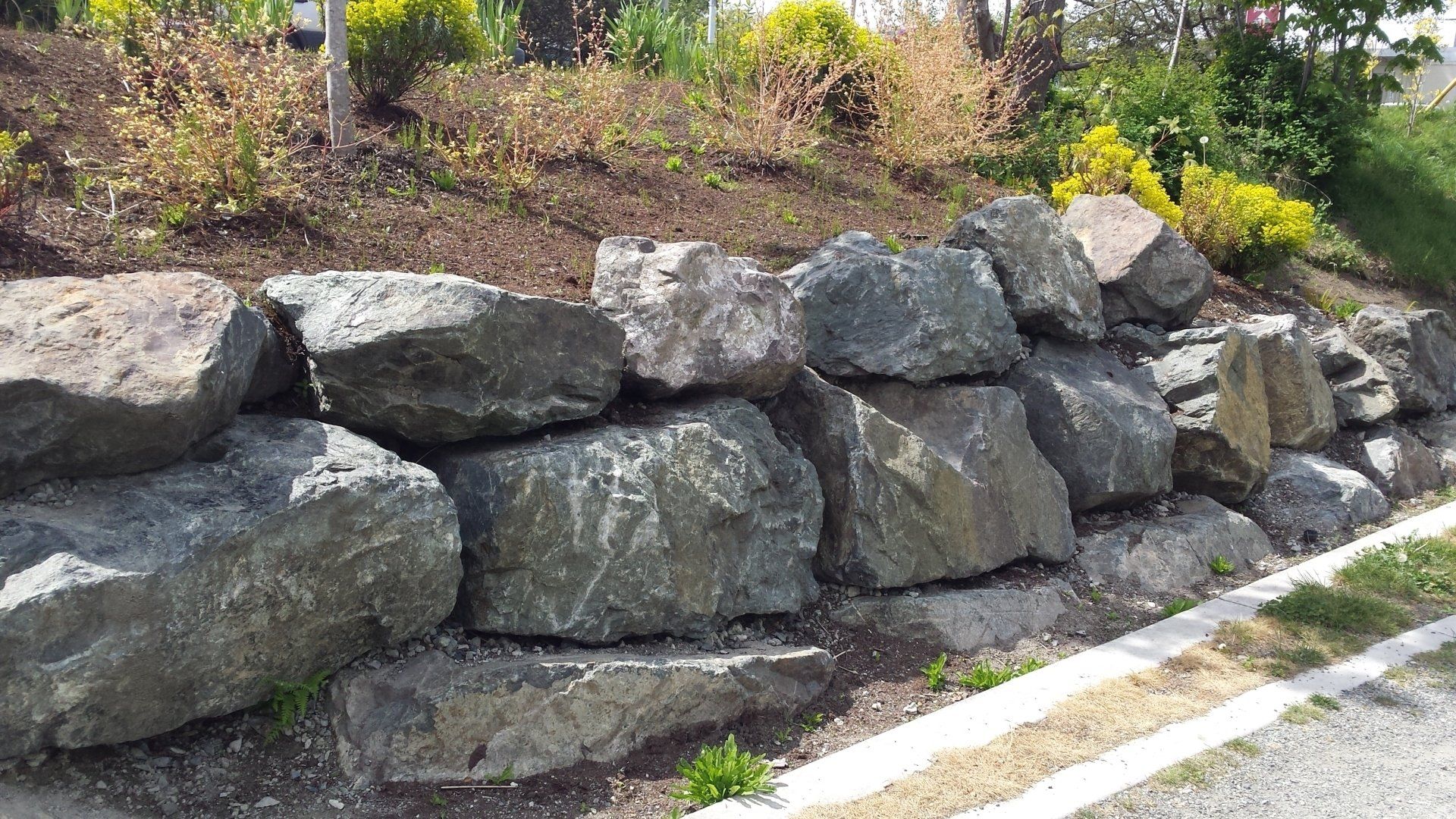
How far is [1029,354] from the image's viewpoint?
21.0 ft

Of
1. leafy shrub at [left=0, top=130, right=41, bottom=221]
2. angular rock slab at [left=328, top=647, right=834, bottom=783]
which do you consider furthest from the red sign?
leafy shrub at [left=0, top=130, right=41, bottom=221]

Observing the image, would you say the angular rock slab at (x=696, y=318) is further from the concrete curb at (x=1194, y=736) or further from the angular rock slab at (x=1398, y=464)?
the angular rock slab at (x=1398, y=464)

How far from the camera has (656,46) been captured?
1114 centimetres

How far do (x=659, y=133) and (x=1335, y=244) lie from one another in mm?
6640

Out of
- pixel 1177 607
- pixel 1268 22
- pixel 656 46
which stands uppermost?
pixel 1268 22

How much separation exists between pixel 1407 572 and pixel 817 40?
6.17 meters

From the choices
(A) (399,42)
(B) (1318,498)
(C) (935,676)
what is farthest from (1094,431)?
(A) (399,42)

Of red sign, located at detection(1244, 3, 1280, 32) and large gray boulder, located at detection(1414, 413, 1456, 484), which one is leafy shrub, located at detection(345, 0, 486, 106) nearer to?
large gray boulder, located at detection(1414, 413, 1456, 484)

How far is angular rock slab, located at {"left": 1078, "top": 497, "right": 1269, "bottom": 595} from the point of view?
5.79m

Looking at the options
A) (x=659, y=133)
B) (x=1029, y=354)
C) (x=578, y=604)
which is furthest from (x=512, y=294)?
(x=659, y=133)

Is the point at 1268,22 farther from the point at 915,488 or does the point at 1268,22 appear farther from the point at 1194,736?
the point at 1194,736

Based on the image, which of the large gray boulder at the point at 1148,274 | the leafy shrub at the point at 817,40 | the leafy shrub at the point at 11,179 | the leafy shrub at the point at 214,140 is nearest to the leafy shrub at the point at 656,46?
the leafy shrub at the point at 817,40

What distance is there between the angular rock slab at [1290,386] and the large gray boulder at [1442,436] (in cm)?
136

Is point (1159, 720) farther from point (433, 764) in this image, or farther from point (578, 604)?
point (433, 764)
